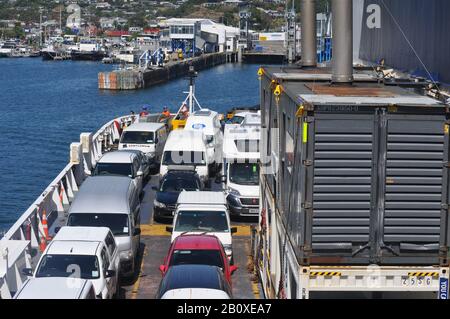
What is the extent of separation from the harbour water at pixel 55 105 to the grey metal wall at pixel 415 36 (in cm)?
1458

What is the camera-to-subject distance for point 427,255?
976cm

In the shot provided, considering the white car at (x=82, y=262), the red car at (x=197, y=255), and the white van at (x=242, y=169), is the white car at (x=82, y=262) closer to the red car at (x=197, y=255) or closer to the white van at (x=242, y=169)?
the red car at (x=197, y=255)

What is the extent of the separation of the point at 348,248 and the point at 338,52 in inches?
150

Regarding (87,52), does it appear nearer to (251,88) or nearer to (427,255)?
(251,88)

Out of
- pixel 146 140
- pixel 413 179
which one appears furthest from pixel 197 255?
pixel 146 140

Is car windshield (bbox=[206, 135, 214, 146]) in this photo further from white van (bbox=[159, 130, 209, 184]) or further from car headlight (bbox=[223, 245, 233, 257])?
car headlight (bbox=[223, 245, 233, 257])

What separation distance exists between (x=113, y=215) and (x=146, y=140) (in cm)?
1060

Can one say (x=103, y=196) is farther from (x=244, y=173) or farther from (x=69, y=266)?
(x=244, y=173)

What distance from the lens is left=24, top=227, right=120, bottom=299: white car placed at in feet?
42.6

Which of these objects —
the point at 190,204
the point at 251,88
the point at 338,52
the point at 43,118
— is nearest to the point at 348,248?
the point at 338,52

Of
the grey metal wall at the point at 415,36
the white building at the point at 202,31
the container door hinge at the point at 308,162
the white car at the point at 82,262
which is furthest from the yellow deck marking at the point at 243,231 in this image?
the white building at the point at 202,31

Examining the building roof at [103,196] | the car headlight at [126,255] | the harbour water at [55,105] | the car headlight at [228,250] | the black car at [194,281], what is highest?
the building roof at [103,196]

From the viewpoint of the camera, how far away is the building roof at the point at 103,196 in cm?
1634

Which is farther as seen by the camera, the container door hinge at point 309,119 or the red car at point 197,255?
the red car at point 197,255
